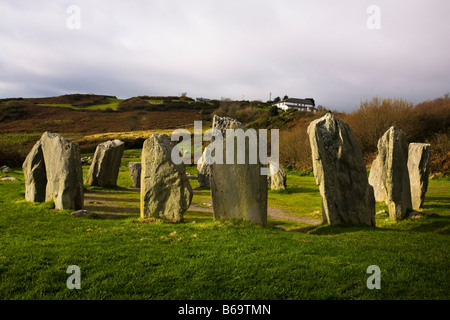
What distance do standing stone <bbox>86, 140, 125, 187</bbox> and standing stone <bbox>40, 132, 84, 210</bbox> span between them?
7.17m

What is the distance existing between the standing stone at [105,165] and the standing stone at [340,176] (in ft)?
45.4

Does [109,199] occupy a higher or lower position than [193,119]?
lower

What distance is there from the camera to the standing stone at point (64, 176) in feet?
40.8

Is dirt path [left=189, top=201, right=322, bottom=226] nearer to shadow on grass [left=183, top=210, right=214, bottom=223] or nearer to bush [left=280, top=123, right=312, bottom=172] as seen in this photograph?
shadow on grass [left=183, top=210, right=214, bottom=223]

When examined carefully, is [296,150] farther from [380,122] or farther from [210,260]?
[210,260]

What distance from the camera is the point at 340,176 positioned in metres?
11.0

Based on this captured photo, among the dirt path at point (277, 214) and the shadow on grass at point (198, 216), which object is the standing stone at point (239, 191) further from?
the dirt path at point (277, 214)

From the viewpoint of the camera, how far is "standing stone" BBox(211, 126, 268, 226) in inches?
399

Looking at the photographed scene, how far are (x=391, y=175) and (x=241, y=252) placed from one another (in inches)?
322

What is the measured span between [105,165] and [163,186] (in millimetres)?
10778

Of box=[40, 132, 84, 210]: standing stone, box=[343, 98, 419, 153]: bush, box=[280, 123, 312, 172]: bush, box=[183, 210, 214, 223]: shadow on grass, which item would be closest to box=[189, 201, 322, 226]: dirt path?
box=[183, 210, 214, 223]: shadow on grass

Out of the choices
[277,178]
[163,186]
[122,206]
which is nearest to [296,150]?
[277,178]
